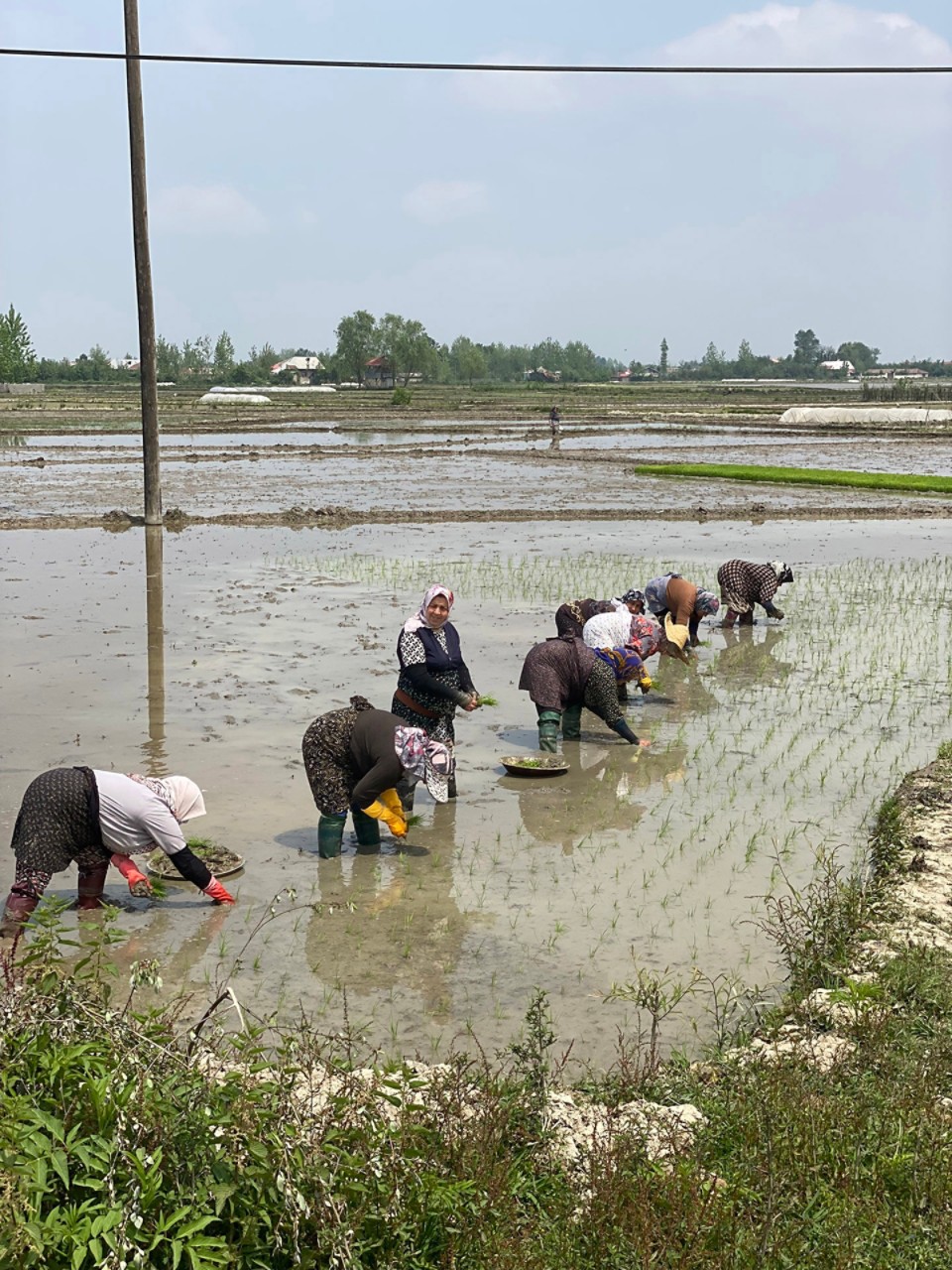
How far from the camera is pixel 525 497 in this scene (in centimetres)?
2750

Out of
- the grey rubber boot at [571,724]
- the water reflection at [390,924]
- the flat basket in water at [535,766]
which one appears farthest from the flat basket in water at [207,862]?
the grey rubber boot at [571,724]

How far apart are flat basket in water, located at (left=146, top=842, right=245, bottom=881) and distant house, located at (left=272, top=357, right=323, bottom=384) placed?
11751 cm

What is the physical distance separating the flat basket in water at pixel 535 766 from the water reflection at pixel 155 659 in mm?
2185

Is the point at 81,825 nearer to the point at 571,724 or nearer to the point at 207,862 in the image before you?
the point at 207,862

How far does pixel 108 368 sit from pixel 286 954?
5052 inches

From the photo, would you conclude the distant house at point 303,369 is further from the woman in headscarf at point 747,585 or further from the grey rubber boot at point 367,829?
the grey rubber boot at point 367,829

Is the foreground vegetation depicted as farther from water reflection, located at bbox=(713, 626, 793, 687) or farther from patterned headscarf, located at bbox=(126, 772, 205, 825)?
water reflection, located at bbox=(713, 626, 793, 687)

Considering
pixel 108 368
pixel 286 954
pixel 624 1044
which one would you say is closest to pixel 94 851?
pixel 286 954

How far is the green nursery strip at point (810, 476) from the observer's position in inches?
1110

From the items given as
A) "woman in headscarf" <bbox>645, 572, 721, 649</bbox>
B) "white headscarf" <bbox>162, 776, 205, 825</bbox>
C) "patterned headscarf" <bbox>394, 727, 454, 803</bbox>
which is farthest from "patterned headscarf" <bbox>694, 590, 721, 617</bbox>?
"white headscarf" <bbox>162, 776, 205, 825</bbox>

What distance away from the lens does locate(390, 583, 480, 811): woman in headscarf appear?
8.15 metres

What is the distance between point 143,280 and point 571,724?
13249 mm

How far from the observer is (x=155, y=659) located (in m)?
12.4

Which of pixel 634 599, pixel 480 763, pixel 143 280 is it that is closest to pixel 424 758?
pixel 480 763
